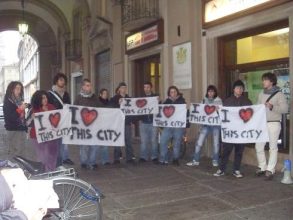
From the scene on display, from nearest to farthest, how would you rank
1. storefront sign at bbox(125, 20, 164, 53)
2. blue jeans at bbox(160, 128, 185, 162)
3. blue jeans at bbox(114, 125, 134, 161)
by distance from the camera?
blue jeans at bbox(160, 128, 185, 162), blue jeans at bbox(114, 125, 134, 161), storefront sign at bbox(125, 20, 164, 53)

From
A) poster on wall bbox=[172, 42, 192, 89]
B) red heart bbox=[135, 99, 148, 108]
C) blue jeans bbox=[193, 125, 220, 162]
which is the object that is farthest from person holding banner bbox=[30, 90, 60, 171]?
poster on wall bbox=[172, 42, 192, 89]

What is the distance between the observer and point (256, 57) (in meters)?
9.16

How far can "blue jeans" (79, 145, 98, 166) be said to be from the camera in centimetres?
879

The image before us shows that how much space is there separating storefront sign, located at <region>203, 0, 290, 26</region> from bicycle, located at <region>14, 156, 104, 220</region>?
5.11 m

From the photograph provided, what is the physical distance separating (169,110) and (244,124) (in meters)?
2.07

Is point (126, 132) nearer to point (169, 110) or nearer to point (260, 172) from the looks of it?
point (169, 110)

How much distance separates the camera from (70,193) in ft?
Answer: 14.6

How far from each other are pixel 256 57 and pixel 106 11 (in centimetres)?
883

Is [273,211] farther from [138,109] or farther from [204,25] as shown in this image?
[204,25]

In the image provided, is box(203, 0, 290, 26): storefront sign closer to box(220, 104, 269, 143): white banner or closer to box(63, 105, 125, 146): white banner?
box(220, 104, 269, 143): white banner

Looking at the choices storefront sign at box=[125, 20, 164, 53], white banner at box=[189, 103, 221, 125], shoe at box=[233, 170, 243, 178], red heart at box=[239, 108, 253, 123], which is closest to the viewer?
red heart at box=[239, 108, 253, 123]

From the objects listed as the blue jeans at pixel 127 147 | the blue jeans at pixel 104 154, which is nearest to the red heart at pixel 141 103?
the blue jeans at pixel 127 147

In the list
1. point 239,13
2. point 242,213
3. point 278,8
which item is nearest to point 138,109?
point 239,13

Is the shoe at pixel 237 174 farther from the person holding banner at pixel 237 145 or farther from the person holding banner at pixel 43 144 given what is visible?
the person holding banner at pixel 43 144
